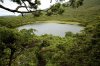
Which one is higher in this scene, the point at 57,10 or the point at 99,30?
the point at 57,10

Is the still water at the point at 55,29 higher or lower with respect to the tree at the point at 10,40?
lower

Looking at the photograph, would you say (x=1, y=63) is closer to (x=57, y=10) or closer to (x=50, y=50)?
(x=57, y=10)

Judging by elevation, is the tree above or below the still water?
above

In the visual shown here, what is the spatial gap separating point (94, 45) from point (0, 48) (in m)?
6.50

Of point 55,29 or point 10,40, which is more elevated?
point 10,40

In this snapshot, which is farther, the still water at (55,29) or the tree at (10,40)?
the still water at (55,29)

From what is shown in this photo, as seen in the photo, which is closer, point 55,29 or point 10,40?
point 10,40

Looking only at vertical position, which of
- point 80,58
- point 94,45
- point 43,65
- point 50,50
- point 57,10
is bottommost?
point 43,65

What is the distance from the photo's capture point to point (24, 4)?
25.4 feet

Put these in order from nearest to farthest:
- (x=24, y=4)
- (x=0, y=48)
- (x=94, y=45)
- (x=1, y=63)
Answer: (x=24, y=4) < (x=0, y=48) < (x=1, y=63) < (x=94, y=45)

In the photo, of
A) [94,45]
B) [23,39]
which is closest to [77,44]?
[94,45]

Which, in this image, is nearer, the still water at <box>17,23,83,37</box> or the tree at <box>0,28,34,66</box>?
the tree at <box>0,28,34,66</box>

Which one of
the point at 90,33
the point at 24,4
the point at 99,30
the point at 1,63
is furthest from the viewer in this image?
the point at 90,33

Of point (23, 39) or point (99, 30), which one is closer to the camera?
point (23, 39)
